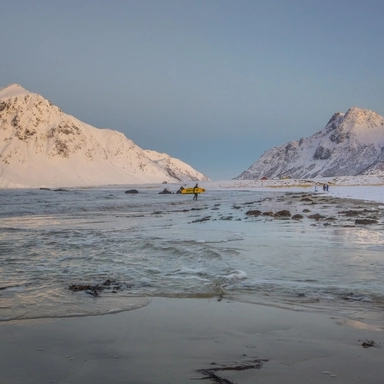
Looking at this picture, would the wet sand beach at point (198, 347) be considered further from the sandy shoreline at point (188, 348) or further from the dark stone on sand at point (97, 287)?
the dark stone on sand at point (97, 287)

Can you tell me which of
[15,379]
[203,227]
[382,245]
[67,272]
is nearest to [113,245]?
[67,272]

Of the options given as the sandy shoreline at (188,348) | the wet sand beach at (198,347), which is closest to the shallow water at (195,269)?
the wet sand beach at (198,347)

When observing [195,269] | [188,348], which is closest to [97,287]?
[195,269]

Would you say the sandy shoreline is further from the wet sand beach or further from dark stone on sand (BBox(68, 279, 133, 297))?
dark stone on sand (BBox(68, 279, 133, 297))

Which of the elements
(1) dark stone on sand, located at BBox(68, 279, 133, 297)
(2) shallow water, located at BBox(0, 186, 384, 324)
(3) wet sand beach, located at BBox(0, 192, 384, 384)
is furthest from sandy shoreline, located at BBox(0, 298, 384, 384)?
A: (1) dark stone on sand, located at BBox(68, 279, 133, 297)

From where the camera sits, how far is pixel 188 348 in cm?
430

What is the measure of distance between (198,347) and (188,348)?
109 millimetres

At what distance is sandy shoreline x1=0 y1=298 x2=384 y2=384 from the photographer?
362 cm

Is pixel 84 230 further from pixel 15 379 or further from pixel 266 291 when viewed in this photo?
pixel 15 379

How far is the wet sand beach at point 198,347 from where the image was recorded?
362cm

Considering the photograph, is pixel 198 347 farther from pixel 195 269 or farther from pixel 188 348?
pixel 195 269

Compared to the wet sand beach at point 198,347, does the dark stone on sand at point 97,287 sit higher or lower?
lower

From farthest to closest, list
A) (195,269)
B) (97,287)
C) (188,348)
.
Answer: (195,269), (97,287), (188,348)

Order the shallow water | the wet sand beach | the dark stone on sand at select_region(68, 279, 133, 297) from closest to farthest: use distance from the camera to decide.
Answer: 1. the wet sand beach
2. the shallow water
3. the dark stone on sand at select_region(68, 279, 133, 297)
